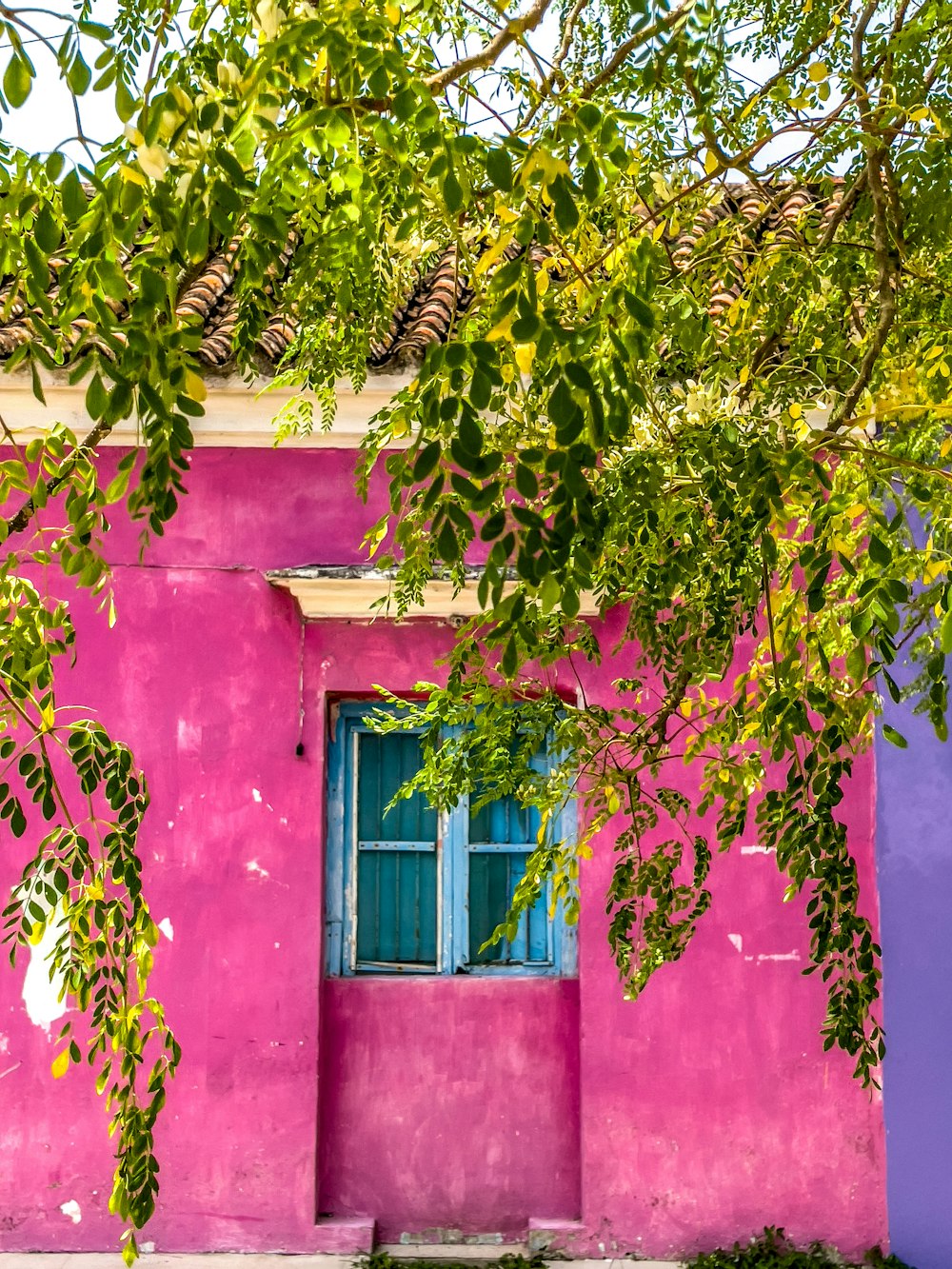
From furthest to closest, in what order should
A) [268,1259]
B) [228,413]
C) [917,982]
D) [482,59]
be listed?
1. [228,413]
2. [917,982]
3. [268,1259]
4. [482,59]

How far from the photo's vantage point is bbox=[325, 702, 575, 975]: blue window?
5.36 meters

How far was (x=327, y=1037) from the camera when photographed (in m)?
5.27

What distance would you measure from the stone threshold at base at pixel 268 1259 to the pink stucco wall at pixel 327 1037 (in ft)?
0.17

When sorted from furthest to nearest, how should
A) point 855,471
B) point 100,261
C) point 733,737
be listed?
1. point 733,737
2. point 855,471
3. point 100,261

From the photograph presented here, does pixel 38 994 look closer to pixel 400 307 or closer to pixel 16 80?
pixel 400 307

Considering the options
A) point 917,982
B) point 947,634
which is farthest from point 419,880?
point 947,634

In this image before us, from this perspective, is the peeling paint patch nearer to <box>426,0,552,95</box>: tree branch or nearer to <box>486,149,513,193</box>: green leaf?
<box>426,0,552,95</box>: tree branch

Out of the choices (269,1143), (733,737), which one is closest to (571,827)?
(269,1143)

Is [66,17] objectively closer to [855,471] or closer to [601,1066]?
[855,471]

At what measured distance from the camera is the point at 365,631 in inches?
210

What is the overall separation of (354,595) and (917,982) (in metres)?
2.61

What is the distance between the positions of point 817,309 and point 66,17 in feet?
7.00

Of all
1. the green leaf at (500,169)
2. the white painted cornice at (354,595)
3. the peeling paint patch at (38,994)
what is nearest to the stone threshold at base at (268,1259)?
the peeling paint patch at (38,994)

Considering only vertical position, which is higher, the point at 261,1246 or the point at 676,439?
the point at 676,439
